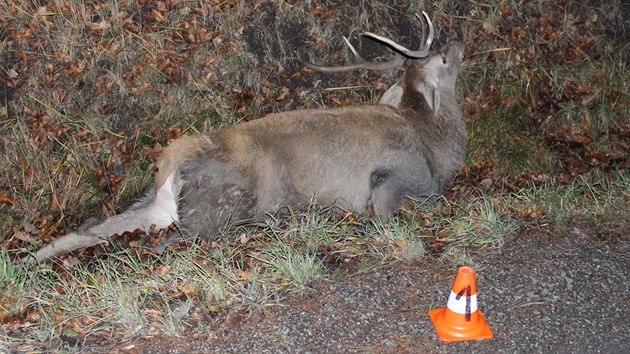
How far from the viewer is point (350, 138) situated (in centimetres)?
694

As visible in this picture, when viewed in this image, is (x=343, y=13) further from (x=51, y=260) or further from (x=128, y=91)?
(x=51, y=260)

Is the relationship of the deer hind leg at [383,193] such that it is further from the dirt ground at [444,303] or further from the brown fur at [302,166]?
the dirt ground at [444,303]

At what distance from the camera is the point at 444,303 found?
5102 millimetres

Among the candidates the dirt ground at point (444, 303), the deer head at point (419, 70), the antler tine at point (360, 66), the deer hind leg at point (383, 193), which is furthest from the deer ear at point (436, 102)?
the dirt ground at point (444, 303)

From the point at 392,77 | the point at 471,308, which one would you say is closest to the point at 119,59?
the point at 392,77

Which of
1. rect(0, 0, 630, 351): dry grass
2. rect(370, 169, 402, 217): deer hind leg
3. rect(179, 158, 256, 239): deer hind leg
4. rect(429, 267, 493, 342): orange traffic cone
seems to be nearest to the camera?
rect(429, 267, 493, 342): orange traffic cone

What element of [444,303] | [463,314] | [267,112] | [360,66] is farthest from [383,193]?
[463,314]

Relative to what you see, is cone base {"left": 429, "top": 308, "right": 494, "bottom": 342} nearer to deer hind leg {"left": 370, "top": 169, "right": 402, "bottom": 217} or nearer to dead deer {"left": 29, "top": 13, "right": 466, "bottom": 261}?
dead deer {"left": 29, "top": 13, "right": 466, "bottom": 261}

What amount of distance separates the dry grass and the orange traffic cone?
91cm

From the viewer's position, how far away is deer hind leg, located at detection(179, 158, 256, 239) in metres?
6.24

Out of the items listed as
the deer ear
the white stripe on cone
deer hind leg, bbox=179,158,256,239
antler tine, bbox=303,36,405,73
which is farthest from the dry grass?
the white stripe on cone

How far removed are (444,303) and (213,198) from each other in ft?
6.79

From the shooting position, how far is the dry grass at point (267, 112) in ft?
18.8

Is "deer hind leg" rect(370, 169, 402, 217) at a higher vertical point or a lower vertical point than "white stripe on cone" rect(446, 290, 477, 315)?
lower
